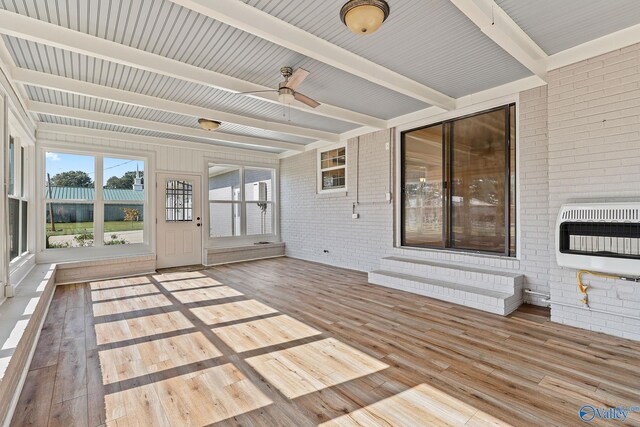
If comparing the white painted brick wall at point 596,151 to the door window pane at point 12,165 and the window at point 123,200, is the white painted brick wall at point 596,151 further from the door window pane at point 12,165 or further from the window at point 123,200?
the window at point 123,200

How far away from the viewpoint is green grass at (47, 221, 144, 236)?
5.71m

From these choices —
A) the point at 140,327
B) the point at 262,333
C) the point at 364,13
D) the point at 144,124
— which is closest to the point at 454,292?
the point at 262,333

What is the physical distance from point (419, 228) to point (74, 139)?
6637mm

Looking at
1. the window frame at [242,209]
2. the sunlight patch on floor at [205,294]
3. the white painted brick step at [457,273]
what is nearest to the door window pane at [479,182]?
the white painted brick step at [457,273]

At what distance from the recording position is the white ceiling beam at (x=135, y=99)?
352 centimetres

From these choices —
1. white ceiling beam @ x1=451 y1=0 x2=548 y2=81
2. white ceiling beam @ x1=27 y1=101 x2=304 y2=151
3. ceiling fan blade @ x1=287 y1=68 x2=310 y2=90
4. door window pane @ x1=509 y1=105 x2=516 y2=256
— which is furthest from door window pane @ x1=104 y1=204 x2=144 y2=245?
door window pane @ x1=509 y1=105 x2=516 y2=256

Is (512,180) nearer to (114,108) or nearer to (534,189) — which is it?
(534,189)

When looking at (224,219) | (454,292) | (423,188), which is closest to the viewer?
(454,292)

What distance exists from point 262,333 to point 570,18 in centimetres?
412

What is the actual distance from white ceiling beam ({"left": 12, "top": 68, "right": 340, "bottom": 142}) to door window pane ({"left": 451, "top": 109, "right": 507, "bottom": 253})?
2881 millimetres

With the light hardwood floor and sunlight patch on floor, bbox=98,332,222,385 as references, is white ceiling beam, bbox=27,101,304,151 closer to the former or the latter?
the light hardwood floor

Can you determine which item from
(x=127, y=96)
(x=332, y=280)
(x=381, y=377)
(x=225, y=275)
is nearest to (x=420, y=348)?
(x=381, y=377)

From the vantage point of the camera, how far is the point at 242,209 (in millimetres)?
8031

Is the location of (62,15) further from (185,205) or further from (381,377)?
(185,205)
